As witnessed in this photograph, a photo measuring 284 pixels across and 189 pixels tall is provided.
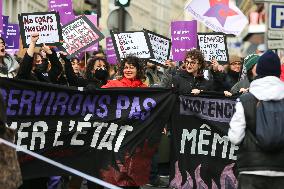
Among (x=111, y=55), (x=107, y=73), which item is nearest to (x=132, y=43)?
(x=107, y=73)

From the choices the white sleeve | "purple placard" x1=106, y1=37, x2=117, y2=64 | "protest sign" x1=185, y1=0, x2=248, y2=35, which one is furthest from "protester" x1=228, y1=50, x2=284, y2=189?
"purple placard" x1=106, y1=37, x2=117, y2=64

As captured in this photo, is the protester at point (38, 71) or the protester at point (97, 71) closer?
the protester at point (38, 71)

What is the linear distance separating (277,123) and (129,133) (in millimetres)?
3084

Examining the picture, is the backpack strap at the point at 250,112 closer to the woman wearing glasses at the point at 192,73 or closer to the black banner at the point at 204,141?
the black banner at the point at 204,141

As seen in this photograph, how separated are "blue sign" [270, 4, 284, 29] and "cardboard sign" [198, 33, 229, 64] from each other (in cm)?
125

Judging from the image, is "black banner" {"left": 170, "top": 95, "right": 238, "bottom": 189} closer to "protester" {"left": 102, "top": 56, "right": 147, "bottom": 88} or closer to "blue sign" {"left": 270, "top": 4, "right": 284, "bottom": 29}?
"protester" {"left": 102, "top": 56, "right": 147, "bottom": 88}

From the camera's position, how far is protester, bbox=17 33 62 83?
9039mm

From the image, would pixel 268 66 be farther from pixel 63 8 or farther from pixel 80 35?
pixel 63 8

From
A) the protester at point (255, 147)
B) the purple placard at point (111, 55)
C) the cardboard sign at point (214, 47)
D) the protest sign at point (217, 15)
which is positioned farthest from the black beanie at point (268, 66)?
the purple placard at point (111, 55)

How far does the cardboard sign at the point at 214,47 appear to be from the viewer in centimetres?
1316

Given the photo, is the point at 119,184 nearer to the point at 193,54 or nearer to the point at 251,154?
the point at 193,54

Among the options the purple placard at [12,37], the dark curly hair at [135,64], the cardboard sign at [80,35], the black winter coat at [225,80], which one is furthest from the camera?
the purple placard at [12,37]

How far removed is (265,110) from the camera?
6.57 metres

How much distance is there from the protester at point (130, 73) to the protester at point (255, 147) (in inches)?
116
